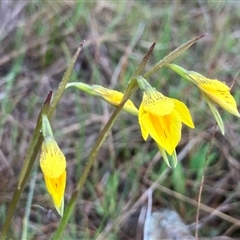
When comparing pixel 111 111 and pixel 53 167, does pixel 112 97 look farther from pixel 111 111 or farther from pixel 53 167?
pixel 111 111

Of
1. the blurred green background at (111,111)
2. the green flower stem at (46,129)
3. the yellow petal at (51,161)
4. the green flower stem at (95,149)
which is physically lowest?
the blurred green background at (111,111)

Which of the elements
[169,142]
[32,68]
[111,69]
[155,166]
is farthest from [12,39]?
[169,142]

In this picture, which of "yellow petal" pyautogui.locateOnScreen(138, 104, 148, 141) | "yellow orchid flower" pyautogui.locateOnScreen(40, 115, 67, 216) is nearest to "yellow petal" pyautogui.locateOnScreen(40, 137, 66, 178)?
"yellow orchid flower" pyautogui.locateOnScreen(40, 115, 67, 216)

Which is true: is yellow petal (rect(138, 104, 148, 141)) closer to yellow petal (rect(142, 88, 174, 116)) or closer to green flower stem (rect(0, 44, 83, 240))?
yellow petal (rect(142, 88, 174, 116))

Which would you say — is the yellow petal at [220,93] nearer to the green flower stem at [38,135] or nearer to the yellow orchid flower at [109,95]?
the yellow orchid flower at [109,95]

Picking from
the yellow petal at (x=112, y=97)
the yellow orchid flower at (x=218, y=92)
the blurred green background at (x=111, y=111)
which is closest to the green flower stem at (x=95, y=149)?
the yellow petal at (x=112, y=97)

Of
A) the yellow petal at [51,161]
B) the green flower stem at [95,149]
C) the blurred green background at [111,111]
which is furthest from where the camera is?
the blurred green background at [111,111]
